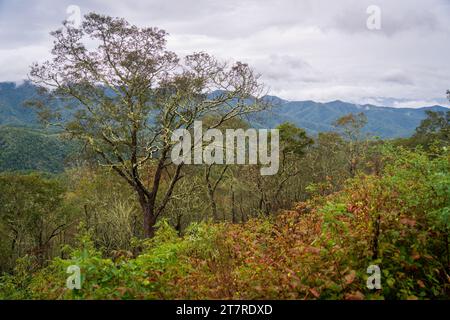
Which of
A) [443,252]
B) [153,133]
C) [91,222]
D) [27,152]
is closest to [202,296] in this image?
[443,252]

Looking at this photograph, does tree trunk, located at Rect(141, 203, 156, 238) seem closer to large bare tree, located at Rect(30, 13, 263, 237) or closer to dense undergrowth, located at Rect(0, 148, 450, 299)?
large bare tree, located at Rect(30, 13, 263, 237)

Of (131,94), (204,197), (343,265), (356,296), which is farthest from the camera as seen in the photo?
(204,197)

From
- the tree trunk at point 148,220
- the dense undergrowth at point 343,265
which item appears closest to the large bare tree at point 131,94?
the tree trunk at point 148,220

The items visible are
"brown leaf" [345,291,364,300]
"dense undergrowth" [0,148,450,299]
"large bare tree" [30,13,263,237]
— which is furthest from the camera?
"large bare tree" [30,13,263,237]

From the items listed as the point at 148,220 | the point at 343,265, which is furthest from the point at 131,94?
the point at 343,265

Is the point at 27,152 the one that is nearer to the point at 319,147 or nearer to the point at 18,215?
the point at 18,215

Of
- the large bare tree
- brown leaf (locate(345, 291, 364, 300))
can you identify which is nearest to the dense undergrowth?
brown leaf (locate(345, 291, 364, 300))

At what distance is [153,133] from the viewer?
53.0 feet

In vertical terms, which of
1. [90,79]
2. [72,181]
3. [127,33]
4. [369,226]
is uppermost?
[127,33]

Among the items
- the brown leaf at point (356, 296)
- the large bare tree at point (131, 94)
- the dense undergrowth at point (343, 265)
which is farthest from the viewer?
the large bare tree at point (131, 94)

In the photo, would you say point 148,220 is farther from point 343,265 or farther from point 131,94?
point 343,265

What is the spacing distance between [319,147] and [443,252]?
2606cm

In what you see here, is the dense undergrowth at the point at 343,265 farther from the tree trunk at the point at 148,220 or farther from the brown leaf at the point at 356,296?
→ the tree trunk at the point at 148,220

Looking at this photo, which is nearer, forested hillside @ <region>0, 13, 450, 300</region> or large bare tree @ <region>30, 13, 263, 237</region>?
forested hillside @ <region>0, 13, 450, 300</region>
